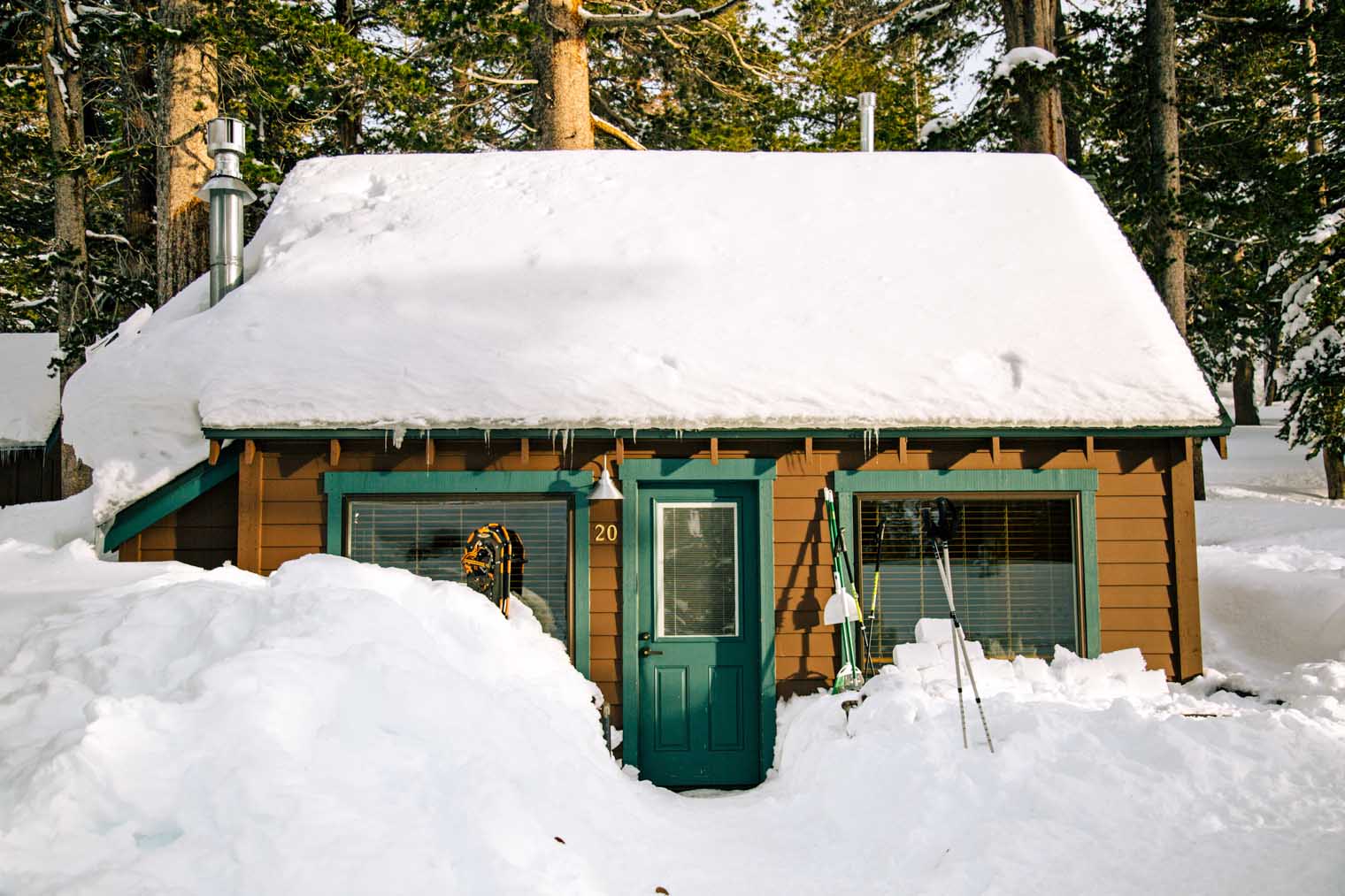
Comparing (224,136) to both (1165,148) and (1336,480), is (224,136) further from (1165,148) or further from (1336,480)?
A: (1336,480)

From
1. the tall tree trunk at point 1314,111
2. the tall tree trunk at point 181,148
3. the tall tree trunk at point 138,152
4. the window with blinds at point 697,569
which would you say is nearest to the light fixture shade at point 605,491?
the window with blinds at point 697,569

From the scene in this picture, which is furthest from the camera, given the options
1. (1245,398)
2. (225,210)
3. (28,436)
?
(1245,398)

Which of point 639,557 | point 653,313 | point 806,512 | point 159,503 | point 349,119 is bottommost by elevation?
point 639,557

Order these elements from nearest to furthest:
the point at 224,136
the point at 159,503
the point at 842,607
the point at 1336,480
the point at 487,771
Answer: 1. the point at 487,771
2. the point at 842,607
3. the point at 159,503
4. the point at 224,136
5. the point at 1336,480

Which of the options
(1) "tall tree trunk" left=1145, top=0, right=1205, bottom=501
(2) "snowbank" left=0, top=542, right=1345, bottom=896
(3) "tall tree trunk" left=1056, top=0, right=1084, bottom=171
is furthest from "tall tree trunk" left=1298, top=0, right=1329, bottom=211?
(2) "snowbank" left=0, top=542, right=1345, bottom=896

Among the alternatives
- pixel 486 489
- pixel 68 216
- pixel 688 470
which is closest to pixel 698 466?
pixel 688 470

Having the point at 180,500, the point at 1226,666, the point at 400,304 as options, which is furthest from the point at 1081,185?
the point at 180,500

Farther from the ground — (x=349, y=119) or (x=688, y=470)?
(x=349, y=119)

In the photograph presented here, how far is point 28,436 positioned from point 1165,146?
64.9 ft

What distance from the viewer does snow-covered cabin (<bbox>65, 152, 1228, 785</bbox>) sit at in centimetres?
632

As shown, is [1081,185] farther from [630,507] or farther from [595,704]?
[595,704]

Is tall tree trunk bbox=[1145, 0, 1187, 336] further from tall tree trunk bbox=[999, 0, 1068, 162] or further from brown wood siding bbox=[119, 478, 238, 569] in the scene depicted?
brown wood siding bbox=[119, 478, 238, 569]

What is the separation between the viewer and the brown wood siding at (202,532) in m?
6.48

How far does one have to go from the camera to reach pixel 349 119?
42.9 feet
